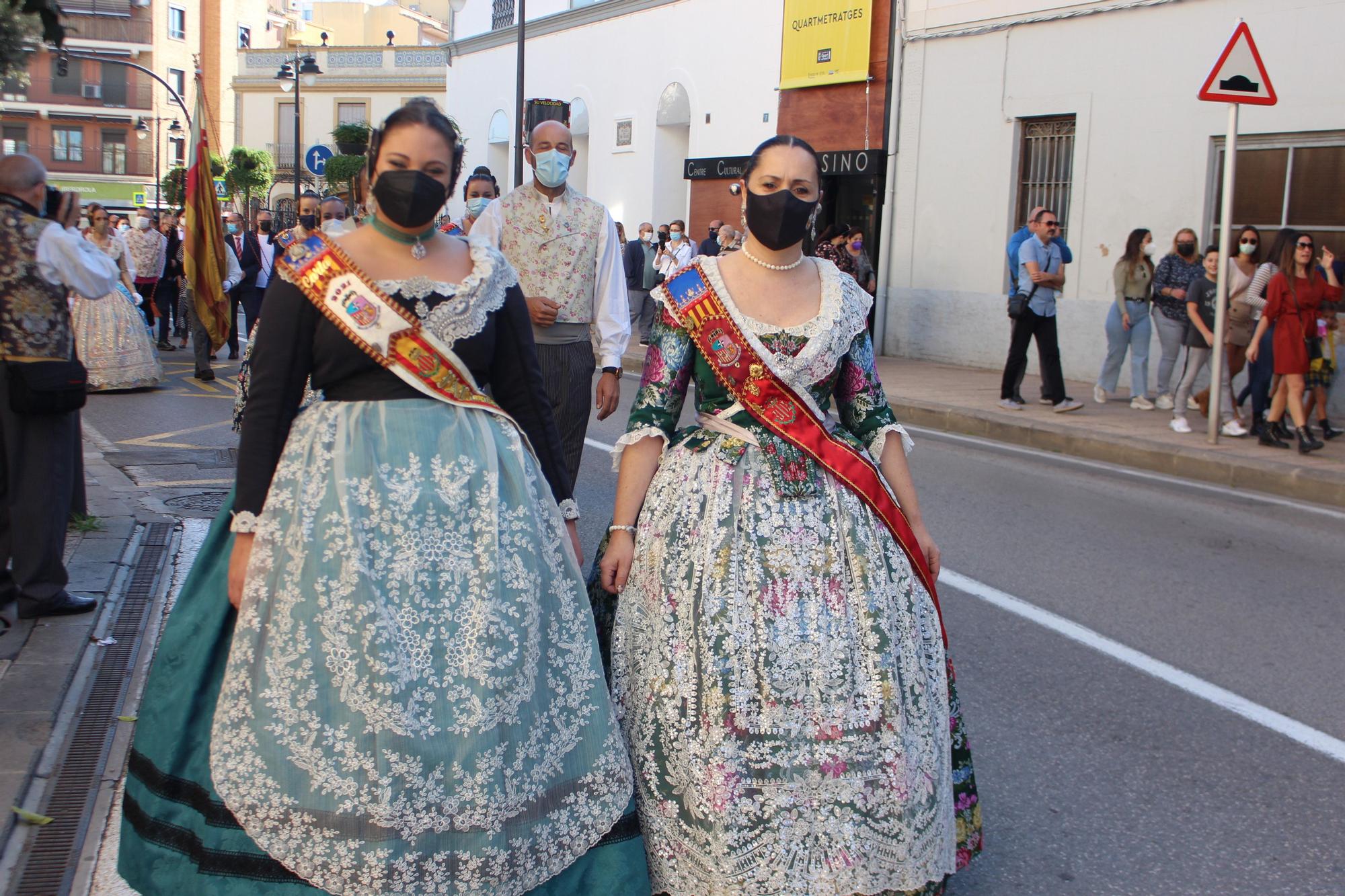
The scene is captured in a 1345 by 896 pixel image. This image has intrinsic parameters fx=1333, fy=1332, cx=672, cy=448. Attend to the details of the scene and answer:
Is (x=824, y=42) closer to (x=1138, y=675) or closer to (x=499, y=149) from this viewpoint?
(x=499, y=149)

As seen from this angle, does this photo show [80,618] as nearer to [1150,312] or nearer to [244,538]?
[244,538]

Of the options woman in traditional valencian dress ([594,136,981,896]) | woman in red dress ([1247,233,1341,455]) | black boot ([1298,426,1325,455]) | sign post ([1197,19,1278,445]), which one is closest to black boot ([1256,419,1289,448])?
woman in red dress ([1247,233,1341,455])

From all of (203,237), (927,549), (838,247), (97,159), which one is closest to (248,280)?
(203,237)

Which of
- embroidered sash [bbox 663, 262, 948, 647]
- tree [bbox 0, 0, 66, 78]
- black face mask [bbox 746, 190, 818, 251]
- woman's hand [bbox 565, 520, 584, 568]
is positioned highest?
tree [bbox 0, 0, 66, 78]

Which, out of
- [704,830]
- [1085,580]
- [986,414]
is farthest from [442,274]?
[986,414]

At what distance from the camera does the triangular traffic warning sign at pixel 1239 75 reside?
10.1 m

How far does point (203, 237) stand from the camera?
473 inches

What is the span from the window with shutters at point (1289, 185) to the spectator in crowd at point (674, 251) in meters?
8.13

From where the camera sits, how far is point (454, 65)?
33.3 meters

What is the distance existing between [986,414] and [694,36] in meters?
13.5

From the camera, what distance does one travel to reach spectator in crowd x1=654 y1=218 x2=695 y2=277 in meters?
20.1

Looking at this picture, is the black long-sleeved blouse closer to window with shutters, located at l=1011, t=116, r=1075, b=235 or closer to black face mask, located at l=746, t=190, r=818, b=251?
black face mask, located at l=746, t=190, r=818, b=251

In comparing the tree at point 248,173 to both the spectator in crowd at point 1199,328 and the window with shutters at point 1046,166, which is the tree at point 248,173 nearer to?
the window with shutters at point 1046,166

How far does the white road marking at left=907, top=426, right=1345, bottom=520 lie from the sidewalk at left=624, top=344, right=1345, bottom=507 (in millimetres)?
126
